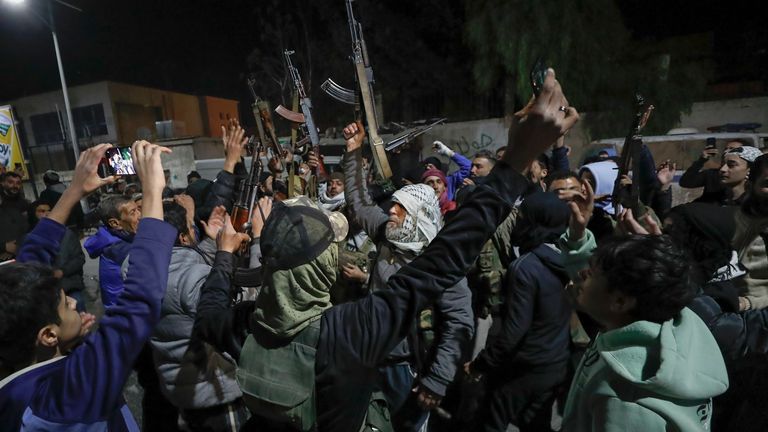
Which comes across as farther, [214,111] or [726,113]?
[214,111]

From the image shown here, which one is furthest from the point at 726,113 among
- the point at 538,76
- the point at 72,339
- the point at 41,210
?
the point at 41,210

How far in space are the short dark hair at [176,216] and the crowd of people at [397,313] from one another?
0.04ft

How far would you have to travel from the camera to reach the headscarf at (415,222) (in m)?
2.50

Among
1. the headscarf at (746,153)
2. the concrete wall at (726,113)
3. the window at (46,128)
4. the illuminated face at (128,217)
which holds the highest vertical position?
the window at (46,128)

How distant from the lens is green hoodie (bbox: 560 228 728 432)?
1.21 metres

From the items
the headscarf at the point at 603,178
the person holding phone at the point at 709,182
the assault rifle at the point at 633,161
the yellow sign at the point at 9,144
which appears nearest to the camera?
the assault rifle at the point at 633,161

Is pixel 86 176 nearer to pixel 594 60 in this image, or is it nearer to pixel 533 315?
pixel 533 315

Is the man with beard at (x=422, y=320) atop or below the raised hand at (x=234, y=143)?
below

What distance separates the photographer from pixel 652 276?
4.40 feet

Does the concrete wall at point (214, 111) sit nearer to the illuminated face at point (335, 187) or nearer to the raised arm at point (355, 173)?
the illuminated face at point (335, 187)

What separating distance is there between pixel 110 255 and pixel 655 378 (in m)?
3.07

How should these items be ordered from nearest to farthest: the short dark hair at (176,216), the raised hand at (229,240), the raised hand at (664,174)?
1. the raised hand at (229,240)
2. the short dark hair at (176,216)
3. the raised hand at (664,174)

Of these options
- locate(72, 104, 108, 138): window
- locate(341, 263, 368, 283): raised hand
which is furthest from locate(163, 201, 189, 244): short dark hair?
locate(72, 104, 108, 138): window

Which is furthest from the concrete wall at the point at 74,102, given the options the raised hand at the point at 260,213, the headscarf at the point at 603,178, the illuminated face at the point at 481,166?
the headscarf at the point at 603,178
